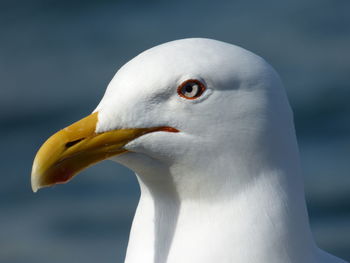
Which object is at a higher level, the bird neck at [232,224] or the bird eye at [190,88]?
the bird eye at [190,88]

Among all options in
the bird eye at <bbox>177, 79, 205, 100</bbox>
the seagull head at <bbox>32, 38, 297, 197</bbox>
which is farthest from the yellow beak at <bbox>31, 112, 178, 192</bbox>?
the bird eye at <bbox>177, 79, 205, 100</bbox>

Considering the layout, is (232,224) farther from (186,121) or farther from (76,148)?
(76,148)

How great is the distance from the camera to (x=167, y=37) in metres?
9.25

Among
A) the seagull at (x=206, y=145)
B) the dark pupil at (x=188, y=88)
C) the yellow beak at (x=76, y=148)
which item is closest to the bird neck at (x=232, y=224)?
the seagull at (x=206, y=145)

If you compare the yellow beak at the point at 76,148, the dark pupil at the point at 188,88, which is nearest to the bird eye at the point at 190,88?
the dark pupil at the point at 188,88

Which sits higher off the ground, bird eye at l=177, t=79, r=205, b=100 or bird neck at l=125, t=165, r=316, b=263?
bird eye at l=177, t=79, r=205, b=100

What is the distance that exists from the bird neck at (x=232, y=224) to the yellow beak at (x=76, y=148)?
0.65 ft

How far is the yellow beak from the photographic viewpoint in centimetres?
334

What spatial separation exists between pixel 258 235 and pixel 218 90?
507 mm

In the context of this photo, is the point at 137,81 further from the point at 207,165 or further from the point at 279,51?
the point at 279,51

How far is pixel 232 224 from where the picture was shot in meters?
3.40

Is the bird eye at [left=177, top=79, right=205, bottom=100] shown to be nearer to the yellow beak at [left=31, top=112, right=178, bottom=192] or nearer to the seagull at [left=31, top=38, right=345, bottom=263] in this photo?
the seagull at [left=31, top=38, right=345, bottom=263]

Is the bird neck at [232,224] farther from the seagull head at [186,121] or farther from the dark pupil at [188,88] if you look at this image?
the dark pupil at [188,88]

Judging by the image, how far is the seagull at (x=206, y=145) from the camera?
3332mm
